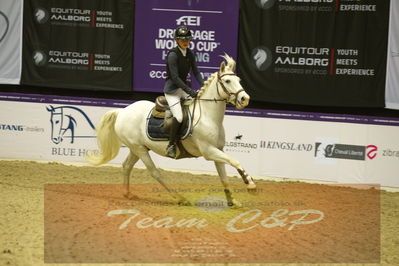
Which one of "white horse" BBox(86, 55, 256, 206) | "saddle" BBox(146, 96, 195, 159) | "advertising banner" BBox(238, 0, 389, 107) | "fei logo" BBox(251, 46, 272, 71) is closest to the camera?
"white horse" BBox(86, 55, 256, 206)

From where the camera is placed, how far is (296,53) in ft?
39.4

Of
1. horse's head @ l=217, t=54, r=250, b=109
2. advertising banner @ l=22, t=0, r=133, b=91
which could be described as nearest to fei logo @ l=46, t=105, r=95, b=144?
advertising banner @ l=22, t=0, r=133, b=91

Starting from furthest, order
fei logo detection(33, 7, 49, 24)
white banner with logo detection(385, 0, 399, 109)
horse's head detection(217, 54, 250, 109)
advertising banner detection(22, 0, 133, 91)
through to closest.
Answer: fei logo detection(33, 7, 49, 24) < advertising banner detection(22, 0, 133, 91) < white banner with logo detection(385, 0, 399, 109) < horse's head detection(217, 54, 250, 109)

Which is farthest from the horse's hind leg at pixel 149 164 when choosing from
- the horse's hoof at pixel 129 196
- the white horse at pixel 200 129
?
the horse's hoof at pixel 129 196

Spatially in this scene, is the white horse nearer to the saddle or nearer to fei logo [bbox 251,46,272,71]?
the saddle

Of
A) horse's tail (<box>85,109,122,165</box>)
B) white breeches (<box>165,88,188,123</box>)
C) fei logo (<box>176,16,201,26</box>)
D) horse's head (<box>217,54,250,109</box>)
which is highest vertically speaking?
fei logo (<box>176,16,201,26</box>)

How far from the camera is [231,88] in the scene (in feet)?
27.7

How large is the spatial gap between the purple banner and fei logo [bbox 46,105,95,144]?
137cm

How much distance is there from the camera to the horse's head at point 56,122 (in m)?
12.9

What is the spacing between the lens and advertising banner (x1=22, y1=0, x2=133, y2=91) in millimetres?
12906

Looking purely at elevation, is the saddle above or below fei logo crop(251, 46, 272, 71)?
below

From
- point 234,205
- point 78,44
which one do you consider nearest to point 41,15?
point 78,44

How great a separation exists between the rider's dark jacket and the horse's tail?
1.31m

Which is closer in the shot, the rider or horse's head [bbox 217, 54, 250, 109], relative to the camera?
horse's head [bbox 217, 54, 250, 109]
